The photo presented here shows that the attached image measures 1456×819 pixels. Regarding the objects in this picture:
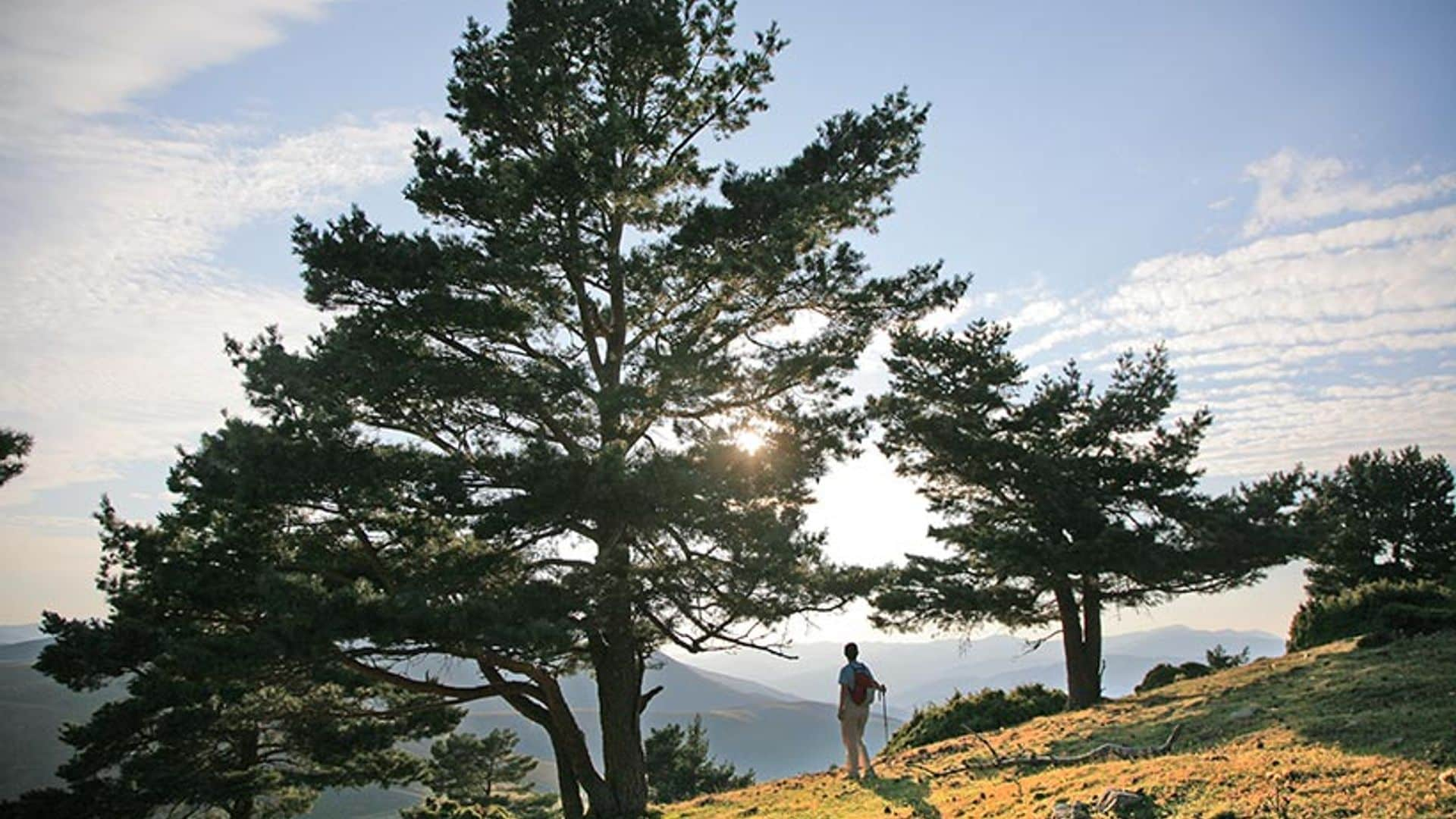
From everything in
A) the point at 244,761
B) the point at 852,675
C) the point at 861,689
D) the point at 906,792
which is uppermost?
the point at 852,675

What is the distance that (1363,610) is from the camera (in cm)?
1914

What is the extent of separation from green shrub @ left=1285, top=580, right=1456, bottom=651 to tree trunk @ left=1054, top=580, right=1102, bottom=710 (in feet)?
15.4

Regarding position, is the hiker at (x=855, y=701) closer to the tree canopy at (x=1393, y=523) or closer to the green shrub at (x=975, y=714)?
the green shrub at (x=975, y=714)

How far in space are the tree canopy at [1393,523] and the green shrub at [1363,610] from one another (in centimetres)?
1766

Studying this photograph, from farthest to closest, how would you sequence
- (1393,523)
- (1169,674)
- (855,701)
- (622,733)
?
(1393,523) → (1169,674) → (622,733) → (855,701)

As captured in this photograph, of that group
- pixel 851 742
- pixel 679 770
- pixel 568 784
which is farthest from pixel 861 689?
pixel 679 770

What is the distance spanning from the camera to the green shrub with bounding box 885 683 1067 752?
18828 mm

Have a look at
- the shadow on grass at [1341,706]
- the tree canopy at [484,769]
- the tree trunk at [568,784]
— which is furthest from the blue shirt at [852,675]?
the tree canopy at [484,769]

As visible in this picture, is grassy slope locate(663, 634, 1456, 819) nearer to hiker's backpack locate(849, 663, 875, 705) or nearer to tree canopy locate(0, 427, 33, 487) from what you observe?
hiker's backpack locate(849, 663, 875, 705)

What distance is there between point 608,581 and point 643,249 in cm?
588

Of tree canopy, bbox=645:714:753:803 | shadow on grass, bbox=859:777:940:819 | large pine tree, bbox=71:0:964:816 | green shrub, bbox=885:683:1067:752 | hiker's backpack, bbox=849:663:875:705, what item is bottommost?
tree canopy, bbox=645:714:753:803

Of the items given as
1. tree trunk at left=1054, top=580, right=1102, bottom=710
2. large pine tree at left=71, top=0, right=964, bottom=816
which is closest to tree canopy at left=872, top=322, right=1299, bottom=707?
tree trunk at left=1054, top=580, right=1102, bottom=710

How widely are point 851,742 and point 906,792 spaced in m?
2.24

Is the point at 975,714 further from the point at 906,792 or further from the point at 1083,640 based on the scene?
the point at 906,792
